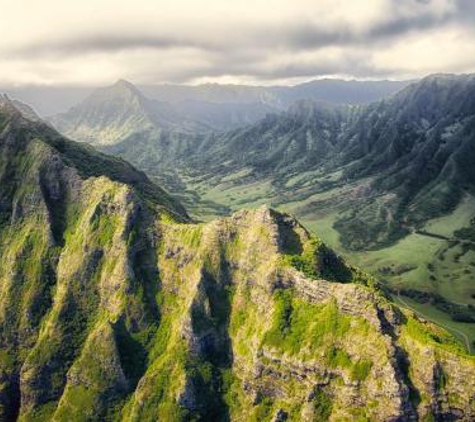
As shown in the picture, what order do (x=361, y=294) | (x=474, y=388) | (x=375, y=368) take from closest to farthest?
(x=474, y=388) < (x=375, y=368) < (x=361, y=294)

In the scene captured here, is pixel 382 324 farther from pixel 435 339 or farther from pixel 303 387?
pixel 303 387

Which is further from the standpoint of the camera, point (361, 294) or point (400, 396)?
point (361, 294)

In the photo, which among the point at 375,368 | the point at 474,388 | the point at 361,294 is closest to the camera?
the point at 474,388

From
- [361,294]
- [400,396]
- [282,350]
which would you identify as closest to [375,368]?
[400,396]

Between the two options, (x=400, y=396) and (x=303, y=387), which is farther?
(x=303, y=387)

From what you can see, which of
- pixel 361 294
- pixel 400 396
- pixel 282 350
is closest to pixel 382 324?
pixel 361 294

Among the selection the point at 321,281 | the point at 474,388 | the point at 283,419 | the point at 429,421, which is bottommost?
the point at 283,419

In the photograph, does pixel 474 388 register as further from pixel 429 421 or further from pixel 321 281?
pixel 321 281

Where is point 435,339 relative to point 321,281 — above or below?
below

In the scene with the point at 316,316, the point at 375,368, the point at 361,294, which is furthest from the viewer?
the point at 316,316
